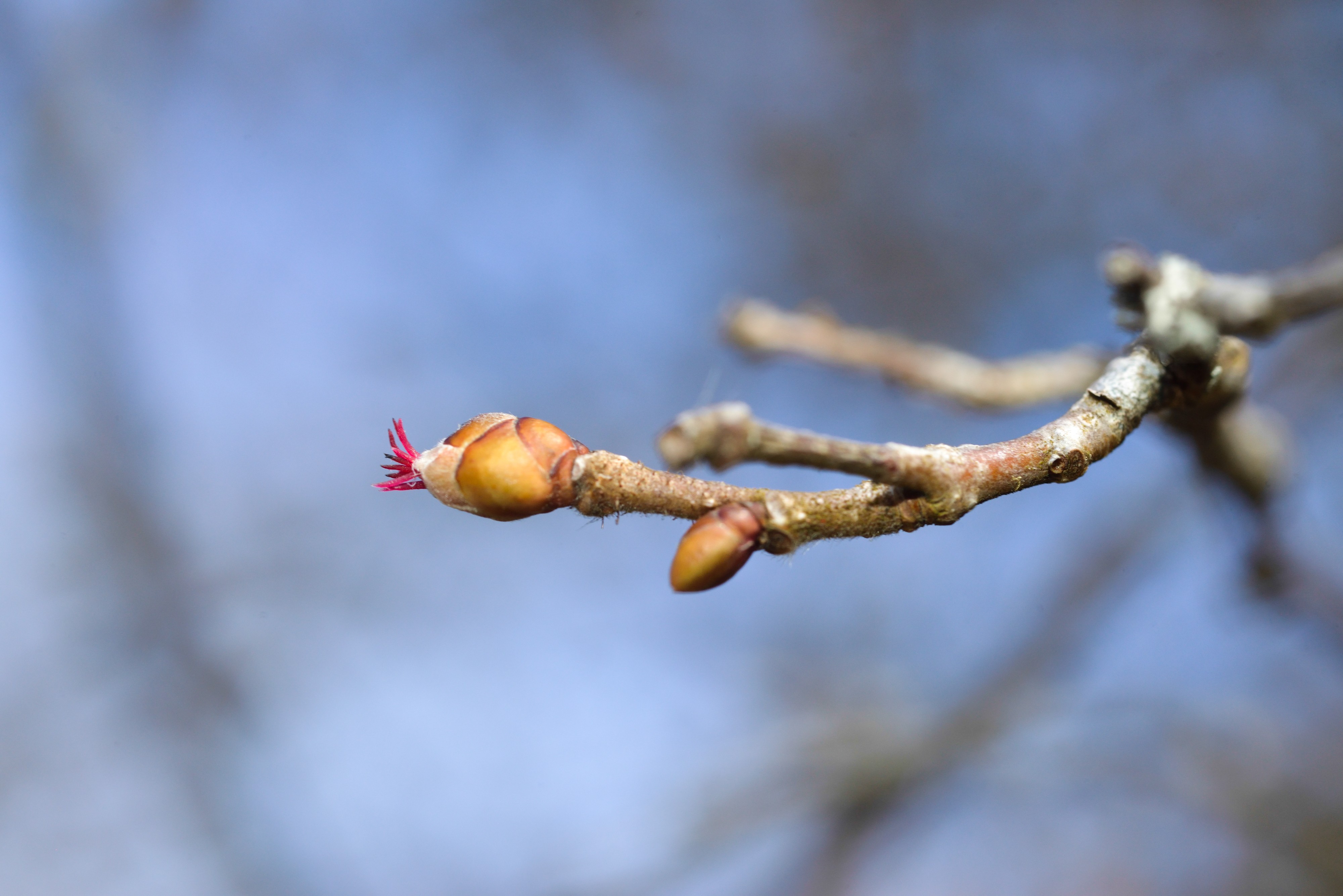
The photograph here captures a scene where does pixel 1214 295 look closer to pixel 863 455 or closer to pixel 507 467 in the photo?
pixel 863 455

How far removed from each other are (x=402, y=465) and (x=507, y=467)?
0.52 feet

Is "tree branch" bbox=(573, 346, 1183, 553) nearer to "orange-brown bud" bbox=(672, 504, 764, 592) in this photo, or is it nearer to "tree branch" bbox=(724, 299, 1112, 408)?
"orange-brown bud" bbox=(672, 504, 764, 592)

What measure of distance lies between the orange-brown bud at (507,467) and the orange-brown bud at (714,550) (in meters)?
0.12

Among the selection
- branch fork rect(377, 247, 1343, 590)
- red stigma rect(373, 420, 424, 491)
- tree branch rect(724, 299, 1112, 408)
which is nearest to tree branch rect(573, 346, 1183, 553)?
branch fork rect(377, 247, 1343, 590)

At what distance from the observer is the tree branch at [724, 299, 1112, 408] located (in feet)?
4.73

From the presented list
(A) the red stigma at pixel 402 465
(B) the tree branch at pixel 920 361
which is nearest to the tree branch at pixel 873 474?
(A) the red stigma at pixel 402 465

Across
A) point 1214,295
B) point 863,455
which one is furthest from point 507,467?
point 1214,295

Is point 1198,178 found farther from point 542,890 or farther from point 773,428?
point 542,890

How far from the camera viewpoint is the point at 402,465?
738 millimetres

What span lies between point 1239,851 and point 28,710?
18.6ft

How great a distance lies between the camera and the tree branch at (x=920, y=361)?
4.73 ft

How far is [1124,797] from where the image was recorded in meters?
3.09

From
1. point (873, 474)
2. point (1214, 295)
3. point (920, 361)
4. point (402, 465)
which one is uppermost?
point (920, 361)

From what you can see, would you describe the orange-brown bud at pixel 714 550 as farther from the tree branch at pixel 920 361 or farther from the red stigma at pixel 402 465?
the tree branch at pixel 920 361
